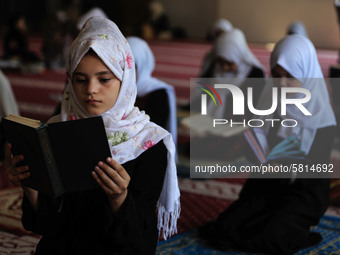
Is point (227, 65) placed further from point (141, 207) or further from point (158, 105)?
point (141, 207)

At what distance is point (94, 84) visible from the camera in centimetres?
142

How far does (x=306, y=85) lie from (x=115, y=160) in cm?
138

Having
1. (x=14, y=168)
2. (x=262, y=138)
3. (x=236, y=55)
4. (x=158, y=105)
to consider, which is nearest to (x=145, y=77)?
(x=158, y=105)

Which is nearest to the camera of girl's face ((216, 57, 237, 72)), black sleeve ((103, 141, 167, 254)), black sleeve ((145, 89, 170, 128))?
black sleeve ((103, 141, 167, 254))

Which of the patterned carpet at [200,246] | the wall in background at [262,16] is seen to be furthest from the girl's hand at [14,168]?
the wall in background at [262,16]

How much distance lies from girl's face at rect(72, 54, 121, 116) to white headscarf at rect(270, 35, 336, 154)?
1193 millimetres

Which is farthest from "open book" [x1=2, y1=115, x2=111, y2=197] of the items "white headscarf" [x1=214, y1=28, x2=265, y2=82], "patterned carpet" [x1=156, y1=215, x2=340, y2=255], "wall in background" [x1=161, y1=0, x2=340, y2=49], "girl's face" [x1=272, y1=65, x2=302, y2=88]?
"wall in background" [x1=161, y1=0, x2=340, y2=49]

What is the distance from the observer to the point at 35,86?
6.78m

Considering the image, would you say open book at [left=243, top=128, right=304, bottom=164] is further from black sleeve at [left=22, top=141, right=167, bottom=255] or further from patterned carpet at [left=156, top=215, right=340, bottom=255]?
black sleeve at [left=22, top=141, right=167, bottom=255]

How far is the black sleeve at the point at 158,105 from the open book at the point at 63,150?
1601 mm

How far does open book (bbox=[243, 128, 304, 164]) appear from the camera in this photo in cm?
247

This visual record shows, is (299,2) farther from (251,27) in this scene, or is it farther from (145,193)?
(145,193)

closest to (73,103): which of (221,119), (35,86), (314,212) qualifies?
(314,212)

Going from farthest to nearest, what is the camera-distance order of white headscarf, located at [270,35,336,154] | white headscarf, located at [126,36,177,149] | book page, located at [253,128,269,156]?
white headscarf, located at [126,36,177,149] → book page, located at [253,128,269,156] → white headscarf, located at [270,35,336,154]
